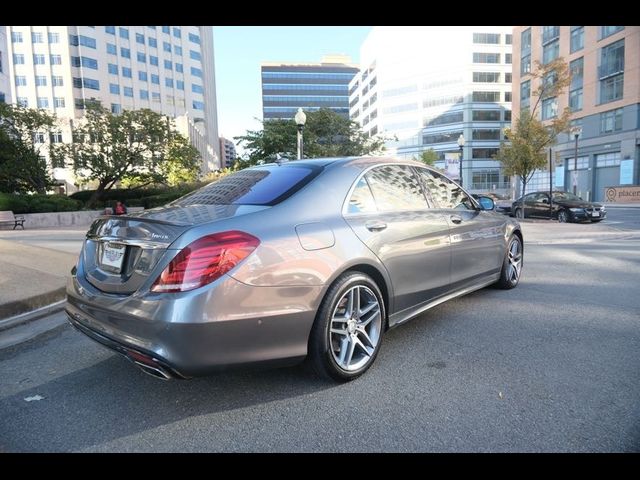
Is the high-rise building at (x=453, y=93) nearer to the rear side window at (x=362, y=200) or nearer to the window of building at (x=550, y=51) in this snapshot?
the window of building at (x=550, y=51)

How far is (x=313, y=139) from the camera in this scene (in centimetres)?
2403

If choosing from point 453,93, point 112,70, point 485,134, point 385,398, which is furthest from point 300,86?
point 385,398

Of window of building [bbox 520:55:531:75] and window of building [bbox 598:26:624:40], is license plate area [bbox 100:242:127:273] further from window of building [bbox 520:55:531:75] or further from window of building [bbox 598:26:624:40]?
window of building [bbox 520:55:531:75]

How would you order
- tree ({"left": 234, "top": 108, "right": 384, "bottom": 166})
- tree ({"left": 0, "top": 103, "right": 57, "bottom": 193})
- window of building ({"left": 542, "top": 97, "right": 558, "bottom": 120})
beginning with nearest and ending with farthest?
tree ({"left": 234, "top": 108, "right": 384, "bottom": 166}) → tree ({"left": 0, "top": 103, "right": 57, "bottom": 193}) → window of building ({"left": 542, "top": 97, "right": 558, "bottom": 120})

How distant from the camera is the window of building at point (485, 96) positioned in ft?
250

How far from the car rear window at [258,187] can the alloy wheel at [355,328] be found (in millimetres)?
884

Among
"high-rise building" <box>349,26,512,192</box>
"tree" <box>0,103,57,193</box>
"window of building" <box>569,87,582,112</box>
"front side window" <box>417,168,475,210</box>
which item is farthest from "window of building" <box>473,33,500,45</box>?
"front side window" <box>417,168,475,210</box>

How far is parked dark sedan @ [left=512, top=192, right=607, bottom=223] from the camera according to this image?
1695cm

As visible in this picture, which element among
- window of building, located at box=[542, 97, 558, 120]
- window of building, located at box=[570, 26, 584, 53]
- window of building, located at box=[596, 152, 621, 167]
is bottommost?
window of building, located at box=[596, 152, 621, 167]

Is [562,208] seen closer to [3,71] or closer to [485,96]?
[3,71]

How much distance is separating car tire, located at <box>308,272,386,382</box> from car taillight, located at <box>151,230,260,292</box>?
74 cm

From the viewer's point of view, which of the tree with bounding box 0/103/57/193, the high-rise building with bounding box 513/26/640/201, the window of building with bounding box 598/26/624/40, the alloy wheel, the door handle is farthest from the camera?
the window of building with bounding box 598/26/624/40

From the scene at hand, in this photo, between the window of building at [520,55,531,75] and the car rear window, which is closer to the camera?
the car rear window
